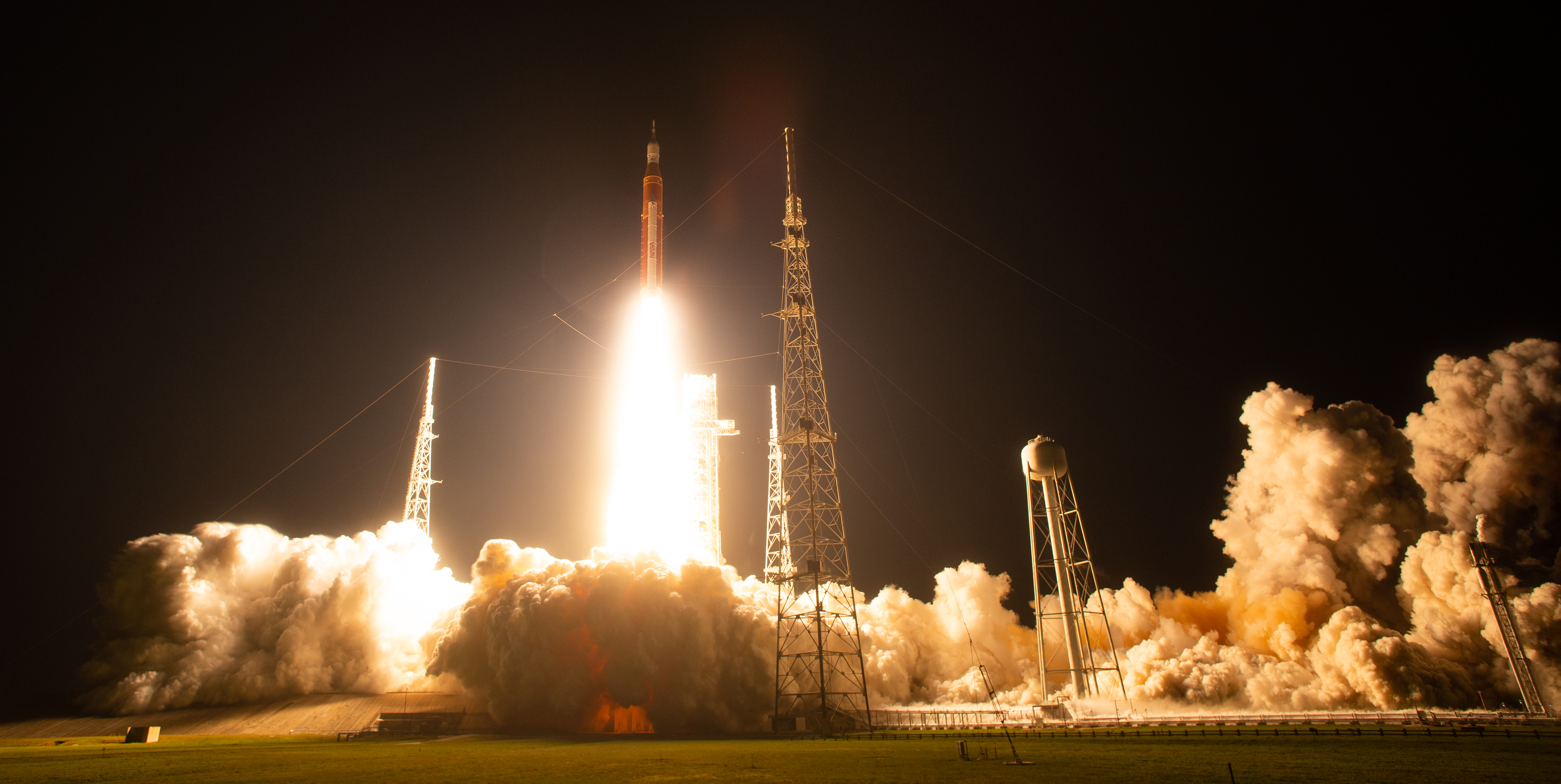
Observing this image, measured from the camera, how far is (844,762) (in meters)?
23.6

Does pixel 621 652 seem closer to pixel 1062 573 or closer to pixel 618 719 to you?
pixel 618 719

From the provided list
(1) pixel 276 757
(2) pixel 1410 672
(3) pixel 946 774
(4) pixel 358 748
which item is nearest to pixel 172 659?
(4) pixel 358 748

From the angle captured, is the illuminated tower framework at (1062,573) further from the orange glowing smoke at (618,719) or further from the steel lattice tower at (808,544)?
the orange glowing smoke at (618,719)

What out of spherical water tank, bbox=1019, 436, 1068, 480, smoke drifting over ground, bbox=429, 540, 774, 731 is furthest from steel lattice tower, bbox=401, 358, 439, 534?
spherical water tank, bbox=1019, 436, 1068, 480

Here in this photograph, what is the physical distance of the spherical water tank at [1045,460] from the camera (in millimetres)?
47250

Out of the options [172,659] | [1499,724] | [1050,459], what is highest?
[1050,459]

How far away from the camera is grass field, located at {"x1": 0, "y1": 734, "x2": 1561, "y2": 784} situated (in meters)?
18.9

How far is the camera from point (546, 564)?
184 ft

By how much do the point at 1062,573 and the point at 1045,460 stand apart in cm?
663

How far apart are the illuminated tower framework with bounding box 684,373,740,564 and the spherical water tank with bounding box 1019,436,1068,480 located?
21.5 meters

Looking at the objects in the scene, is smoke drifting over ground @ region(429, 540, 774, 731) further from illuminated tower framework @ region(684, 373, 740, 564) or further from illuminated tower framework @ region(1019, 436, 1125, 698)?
illuminated tower framework @ region(1019, 436, 1125, 698)

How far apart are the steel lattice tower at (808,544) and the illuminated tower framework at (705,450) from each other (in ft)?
26.7

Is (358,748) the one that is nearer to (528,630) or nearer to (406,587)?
(528,630)

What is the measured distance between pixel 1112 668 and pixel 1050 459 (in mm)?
12750
